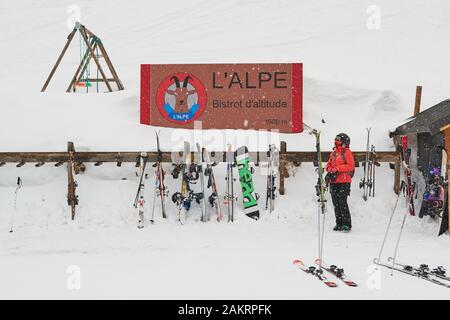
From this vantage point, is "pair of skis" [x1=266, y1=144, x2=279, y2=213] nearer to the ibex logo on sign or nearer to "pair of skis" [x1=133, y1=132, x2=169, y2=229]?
"pair of skis" [x1=133, y1=132, x2=169, y2=229]

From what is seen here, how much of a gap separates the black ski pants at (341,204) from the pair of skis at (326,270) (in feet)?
7.76

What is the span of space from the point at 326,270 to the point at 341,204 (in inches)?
109

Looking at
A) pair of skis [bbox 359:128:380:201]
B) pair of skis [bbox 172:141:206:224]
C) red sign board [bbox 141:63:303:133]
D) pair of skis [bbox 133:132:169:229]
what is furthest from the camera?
red sign board [bbox 141:63:303:133]

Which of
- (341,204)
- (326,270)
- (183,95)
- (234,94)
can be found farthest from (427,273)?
(183,95)

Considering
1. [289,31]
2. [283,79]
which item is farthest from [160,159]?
[289,31]

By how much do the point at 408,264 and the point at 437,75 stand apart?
15.1 m

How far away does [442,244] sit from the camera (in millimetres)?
7930

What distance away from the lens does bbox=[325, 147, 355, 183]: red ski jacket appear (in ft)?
28.6

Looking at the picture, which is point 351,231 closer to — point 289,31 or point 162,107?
point 162,107

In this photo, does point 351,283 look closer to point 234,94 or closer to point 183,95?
point 234,94

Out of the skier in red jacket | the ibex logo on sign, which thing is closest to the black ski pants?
the skier in red jacket

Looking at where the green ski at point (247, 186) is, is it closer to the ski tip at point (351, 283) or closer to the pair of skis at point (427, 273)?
the pair of skis at point (427, 273)

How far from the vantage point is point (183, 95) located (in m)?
11.6

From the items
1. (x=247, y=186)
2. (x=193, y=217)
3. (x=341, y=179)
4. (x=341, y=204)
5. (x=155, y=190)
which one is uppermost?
(x=341, y=179)
